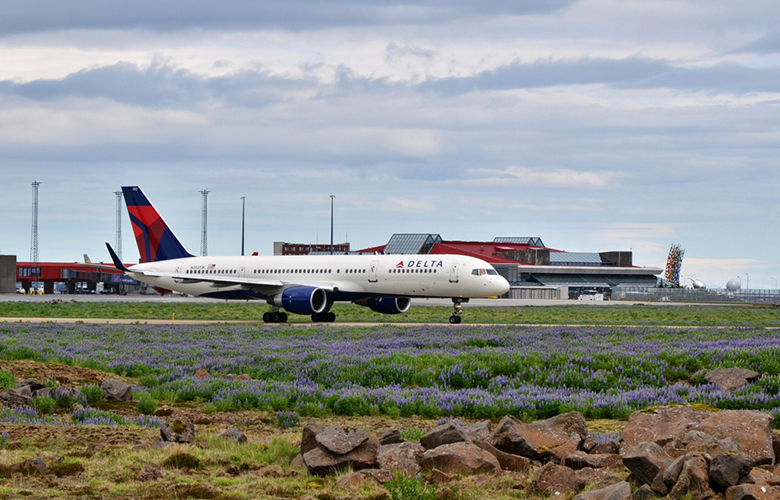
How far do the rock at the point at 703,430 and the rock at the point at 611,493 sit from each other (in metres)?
1.20

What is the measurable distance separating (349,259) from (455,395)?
32.5 meters

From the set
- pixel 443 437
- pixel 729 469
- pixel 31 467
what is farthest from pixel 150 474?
pixel 729 469

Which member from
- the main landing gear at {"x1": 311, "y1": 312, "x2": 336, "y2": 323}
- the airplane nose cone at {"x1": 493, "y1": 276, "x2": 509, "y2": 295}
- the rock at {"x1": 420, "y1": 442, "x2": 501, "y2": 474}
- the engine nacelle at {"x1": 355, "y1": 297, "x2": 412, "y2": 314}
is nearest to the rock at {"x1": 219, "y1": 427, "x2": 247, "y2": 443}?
the rock at {"x1": 420, "y1": 442, "x2": 501, "y2": 474}

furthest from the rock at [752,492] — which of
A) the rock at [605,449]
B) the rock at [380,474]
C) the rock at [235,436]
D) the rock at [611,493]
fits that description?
the rock at [235,436]

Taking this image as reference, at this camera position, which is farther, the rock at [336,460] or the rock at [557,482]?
the rock at [336,460]

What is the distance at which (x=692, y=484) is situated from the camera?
7.07m

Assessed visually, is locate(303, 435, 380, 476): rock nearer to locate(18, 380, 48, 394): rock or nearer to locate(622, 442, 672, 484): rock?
locate(622, 442, 672, 484): rock

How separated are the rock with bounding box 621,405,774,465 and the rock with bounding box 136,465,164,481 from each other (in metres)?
4.91

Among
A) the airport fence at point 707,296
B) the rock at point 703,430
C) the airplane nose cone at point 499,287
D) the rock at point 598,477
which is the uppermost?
the airplane nose cone at point 499,287

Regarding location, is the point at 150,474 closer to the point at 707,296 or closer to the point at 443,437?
the point at 443,437

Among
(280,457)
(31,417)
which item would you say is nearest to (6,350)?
(31,417)

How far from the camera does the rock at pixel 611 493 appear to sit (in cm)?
682

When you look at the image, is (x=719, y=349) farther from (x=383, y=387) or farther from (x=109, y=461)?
(x=109, y=461)

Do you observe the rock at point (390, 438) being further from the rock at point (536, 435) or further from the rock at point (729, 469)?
the rock at point (729, 469)
